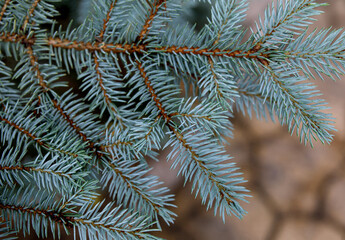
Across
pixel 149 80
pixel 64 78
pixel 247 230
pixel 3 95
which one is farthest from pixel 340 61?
pixel 247 230

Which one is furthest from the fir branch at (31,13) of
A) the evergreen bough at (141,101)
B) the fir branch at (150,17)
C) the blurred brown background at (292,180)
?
the blurred brown background at (292,180)

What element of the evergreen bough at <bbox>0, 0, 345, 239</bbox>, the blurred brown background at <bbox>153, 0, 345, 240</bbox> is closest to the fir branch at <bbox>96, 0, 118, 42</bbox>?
the evergreen bough at <bbox>0, 0, 345, 239</bbox>

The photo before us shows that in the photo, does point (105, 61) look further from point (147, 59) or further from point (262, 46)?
point (262, 46)

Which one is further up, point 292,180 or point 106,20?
point 106,20

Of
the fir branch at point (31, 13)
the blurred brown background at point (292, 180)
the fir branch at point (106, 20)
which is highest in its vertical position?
the fir branch at point (106, 20)

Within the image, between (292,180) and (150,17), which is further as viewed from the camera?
(292,180)

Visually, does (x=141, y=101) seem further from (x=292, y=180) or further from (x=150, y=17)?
(x=292, y=180)

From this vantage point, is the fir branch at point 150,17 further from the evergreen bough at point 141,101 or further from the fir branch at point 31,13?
the fir branch at point 31,13

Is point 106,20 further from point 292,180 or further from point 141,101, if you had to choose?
point 292,180

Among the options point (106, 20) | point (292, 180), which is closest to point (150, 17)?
point (106, 20)
